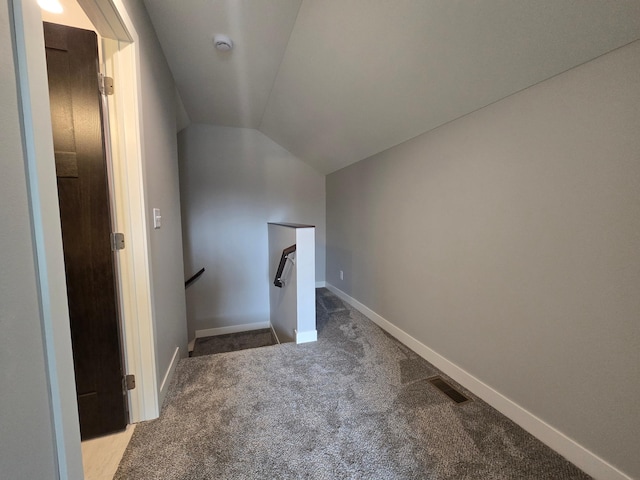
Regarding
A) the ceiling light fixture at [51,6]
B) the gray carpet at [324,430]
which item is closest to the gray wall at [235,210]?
the gray carpet at [324,430]

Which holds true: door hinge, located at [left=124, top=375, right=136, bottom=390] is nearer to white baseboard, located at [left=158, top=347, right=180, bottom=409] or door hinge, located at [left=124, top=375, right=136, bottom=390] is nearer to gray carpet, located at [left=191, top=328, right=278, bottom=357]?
white baseboard, located at [left=158, top=347, right=180, bottom=409]

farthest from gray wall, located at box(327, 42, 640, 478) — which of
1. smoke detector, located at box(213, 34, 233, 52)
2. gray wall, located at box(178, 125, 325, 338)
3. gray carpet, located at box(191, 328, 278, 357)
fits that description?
gray carpet, located at box(191, 328, 278, 357)

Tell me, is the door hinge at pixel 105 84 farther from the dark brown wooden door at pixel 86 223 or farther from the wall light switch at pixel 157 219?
the wall light switch at pixel 157 219

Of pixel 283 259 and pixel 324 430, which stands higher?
pixel 283 259

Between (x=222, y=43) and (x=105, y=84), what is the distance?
3.07 ft

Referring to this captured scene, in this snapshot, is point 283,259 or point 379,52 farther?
point 283,259

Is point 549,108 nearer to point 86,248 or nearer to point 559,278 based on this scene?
point 559,278

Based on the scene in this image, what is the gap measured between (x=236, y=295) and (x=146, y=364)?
8.26 ft

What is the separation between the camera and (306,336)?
2367mm

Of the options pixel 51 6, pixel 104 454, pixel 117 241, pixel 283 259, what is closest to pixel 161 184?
pixel 117 241

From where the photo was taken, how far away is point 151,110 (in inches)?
62.3

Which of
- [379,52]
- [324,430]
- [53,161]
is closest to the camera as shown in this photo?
[53,161]

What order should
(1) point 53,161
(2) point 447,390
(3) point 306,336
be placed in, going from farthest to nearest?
1. (3) point 306,336
2. (2) point 447,390
3. (1) point 53,161

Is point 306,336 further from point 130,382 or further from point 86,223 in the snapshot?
point 86,223
